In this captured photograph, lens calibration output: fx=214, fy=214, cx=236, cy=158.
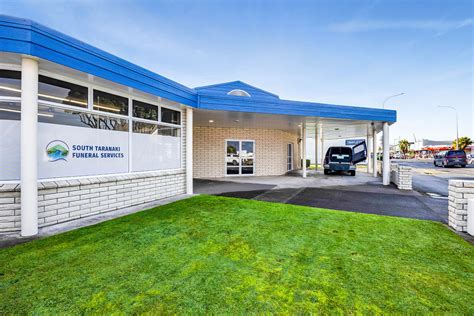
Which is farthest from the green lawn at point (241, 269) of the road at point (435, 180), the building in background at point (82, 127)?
the road at point (435, 180)

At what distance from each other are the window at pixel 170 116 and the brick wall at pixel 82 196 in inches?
77.6

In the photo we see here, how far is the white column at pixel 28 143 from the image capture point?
13.1ft

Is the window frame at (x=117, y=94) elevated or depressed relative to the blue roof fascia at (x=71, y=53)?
depressed

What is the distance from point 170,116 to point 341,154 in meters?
13.4

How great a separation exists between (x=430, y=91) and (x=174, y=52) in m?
26.9

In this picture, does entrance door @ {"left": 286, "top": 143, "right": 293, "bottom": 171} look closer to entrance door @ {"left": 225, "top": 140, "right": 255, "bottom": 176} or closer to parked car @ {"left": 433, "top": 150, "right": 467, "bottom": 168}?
entrance door @ {"left": 225, "top": 140, "right": 255, "bottom": 176}

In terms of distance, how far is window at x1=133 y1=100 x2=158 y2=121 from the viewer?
22.4 ft

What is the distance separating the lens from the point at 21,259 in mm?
3219

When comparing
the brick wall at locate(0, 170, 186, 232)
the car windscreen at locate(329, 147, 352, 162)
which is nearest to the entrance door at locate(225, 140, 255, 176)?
the car windscreen at locate(329, 147, 352, 162)

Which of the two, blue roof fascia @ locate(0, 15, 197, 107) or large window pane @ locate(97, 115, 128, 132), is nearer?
blue roof fascia @ locate(0, 15, 197, 107)

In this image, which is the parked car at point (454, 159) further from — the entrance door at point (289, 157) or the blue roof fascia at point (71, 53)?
the blue roof fascia at point (71, 53)

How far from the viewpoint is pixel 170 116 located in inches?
320

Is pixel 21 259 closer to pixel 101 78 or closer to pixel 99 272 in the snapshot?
pixel 99 272

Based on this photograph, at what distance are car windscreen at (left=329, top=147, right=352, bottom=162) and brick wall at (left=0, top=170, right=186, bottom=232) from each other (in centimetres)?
1330
